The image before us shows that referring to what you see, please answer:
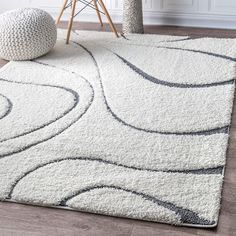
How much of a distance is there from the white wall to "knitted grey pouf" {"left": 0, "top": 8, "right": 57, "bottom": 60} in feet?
2.82

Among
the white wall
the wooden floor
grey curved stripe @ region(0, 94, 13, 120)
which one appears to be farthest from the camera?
the white wall

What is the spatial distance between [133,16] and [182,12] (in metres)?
0.46

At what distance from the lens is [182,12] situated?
3.80 metres

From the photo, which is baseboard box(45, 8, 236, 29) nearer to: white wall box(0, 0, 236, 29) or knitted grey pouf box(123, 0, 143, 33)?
white wall box(0, 0, 236, 29)

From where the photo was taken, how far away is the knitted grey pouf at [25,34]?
9.95 ft

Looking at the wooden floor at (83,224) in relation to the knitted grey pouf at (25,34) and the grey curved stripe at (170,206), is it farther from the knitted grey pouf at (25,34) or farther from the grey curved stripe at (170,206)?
the knitted grey pouf at (25,34)

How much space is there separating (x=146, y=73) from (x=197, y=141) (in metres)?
0.83

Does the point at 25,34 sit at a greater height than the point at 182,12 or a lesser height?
greater

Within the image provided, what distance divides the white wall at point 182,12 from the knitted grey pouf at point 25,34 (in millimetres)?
860

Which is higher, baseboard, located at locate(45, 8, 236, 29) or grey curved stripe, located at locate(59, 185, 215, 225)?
baseboard, located at locate(45, 8, 236, 29)

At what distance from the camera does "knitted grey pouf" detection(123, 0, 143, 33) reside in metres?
3.54

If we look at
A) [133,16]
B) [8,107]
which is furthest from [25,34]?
[133,16]

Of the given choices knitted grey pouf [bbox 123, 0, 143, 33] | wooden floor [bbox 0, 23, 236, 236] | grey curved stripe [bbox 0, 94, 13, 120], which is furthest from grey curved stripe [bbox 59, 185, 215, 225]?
knitted grey pouf [bbox 123, 0, 143, 33]

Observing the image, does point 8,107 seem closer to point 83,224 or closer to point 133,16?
point 83,224
